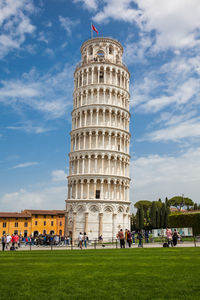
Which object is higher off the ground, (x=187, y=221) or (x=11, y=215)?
(x=11, y=215)

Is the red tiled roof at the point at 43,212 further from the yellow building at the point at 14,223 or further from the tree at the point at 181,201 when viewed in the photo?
the tree at the point at 181,201

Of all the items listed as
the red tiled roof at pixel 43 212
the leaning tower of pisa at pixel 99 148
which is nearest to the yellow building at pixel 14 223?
the red tiled roof at pixel 43 212

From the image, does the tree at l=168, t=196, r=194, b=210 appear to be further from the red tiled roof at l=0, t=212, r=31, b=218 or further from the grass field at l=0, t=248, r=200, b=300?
the grass field at l=0, t=248, r=200, b=300

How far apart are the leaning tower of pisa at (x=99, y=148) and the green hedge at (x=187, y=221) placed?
31.5 ft

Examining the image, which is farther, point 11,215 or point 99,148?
point 11,215

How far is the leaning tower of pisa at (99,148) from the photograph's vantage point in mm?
51250

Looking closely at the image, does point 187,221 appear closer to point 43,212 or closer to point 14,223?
point 14,223

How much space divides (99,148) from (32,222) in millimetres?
54101

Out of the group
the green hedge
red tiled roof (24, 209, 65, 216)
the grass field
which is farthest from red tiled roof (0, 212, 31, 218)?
the grass field

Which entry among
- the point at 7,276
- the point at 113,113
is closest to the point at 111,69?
the point at 113,113

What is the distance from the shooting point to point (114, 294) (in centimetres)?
872

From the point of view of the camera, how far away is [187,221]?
53062 millimetres

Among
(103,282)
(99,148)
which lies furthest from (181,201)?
(103,282)

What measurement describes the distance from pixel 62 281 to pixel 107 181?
137 feet
